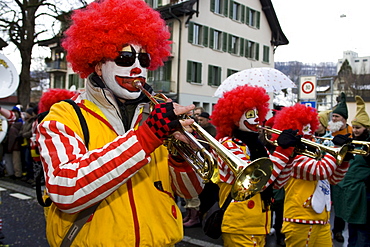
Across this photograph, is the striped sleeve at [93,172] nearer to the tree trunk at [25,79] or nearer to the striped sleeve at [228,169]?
the striped sleeve at [228,169]

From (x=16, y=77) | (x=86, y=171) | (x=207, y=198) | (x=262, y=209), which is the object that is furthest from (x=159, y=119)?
(x=207, y=198)

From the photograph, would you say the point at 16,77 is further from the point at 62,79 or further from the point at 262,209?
the point at 62,79

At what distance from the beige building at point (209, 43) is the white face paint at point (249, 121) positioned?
17624 mm

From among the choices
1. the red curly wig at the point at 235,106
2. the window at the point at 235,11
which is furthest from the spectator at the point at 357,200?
the window at the point at 235,11

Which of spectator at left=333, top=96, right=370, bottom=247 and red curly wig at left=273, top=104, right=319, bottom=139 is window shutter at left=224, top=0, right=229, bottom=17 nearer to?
red curly wig at left=273, top=104, right=319, bottom=139

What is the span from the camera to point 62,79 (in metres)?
32.5

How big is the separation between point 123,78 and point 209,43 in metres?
23.2

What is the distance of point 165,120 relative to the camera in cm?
161

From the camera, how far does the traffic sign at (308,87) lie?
8836 mm

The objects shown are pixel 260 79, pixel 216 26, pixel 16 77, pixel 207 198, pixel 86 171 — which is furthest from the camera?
pixel 216 26

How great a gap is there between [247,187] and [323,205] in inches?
86.9

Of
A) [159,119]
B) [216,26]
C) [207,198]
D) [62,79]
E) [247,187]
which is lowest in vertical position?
[207,198]

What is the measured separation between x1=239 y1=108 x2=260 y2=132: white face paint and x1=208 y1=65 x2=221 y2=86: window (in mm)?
21495

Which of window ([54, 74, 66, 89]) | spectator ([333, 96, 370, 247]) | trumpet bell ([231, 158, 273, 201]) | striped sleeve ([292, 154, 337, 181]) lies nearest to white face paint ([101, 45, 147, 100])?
trumpet bell ([231, 158, 273, 201])
